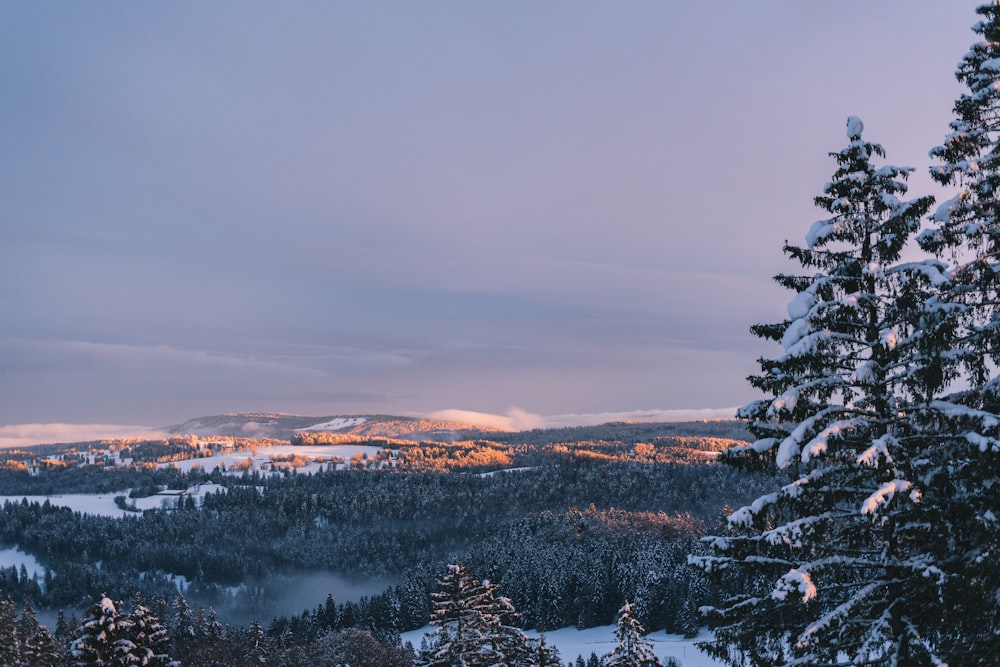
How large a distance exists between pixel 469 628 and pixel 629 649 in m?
9.69

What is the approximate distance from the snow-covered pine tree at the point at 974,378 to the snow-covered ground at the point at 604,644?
3560 inches

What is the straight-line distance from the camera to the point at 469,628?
95.4 ft

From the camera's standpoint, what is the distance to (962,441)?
1125 centimetres

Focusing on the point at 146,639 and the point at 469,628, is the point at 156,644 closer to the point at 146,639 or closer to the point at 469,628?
the point at 146,639

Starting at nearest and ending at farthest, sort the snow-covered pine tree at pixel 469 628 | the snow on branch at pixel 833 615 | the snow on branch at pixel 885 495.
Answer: the snow on branch at pixel 885 495 → the snow on branch at pixel 833 615 → the snow-covered pine tree at pixel 469 628

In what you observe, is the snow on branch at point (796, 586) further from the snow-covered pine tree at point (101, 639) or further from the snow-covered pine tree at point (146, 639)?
the snow-covered pine tree at point (101, 639)

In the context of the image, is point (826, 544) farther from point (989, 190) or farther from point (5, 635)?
point (5, 635)

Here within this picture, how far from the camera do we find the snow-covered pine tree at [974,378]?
1036 cm

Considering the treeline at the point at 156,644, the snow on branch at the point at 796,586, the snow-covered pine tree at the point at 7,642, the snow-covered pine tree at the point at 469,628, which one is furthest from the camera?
the snow-covered pine tree at the point at 7,642

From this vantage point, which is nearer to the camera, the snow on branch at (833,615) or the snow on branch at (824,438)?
the snow on branch at (824,438)

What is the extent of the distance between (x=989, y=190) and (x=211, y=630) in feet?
363

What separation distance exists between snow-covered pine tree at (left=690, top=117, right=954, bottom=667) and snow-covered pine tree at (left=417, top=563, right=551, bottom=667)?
59.9 feet

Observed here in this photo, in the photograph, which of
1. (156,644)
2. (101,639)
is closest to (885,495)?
(101,639)

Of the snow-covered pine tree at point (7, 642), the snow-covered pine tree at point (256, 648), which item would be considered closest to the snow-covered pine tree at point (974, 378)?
the snow-covered pine tree at point (7, 642)
